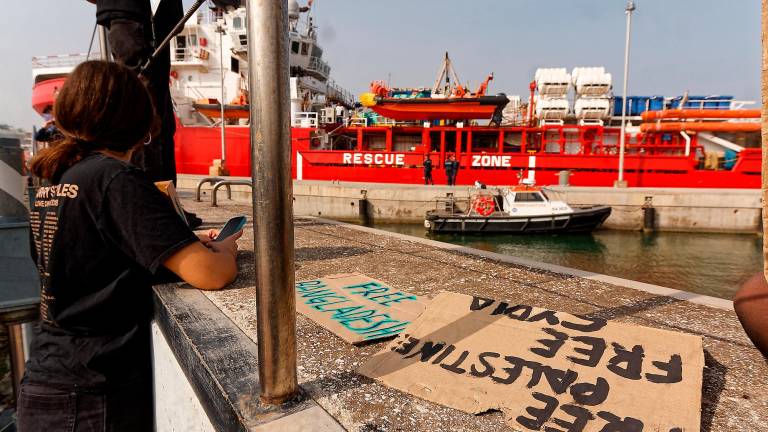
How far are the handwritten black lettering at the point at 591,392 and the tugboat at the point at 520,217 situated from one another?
10.9 meters

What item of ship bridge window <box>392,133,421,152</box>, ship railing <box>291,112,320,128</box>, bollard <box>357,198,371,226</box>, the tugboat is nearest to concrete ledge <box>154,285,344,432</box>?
the tugboat

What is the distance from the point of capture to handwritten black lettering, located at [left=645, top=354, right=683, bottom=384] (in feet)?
4.20

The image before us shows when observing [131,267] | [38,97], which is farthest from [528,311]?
[38,97]

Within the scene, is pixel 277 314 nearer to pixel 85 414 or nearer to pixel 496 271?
pixel 85 414

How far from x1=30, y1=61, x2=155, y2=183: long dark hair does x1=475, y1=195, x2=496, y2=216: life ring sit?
1150 centimetres

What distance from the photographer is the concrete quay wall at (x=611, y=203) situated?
44.0 feet

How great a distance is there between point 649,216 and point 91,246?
15717mm

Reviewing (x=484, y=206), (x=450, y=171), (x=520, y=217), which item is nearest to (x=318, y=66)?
(x=450, y=171)

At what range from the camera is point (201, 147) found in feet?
64.8

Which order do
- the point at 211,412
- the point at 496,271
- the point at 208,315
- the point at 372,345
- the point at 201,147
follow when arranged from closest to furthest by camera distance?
the point at 211,412 → the point at 372,345 → the point at 208,315 → the point at 496,271 → the point at 201,147

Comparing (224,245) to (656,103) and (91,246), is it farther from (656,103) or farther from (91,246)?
(656,103)

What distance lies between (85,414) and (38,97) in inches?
898

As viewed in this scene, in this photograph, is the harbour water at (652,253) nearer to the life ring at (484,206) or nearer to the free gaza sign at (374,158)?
the life ring at (484,206)

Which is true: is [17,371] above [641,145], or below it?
below
